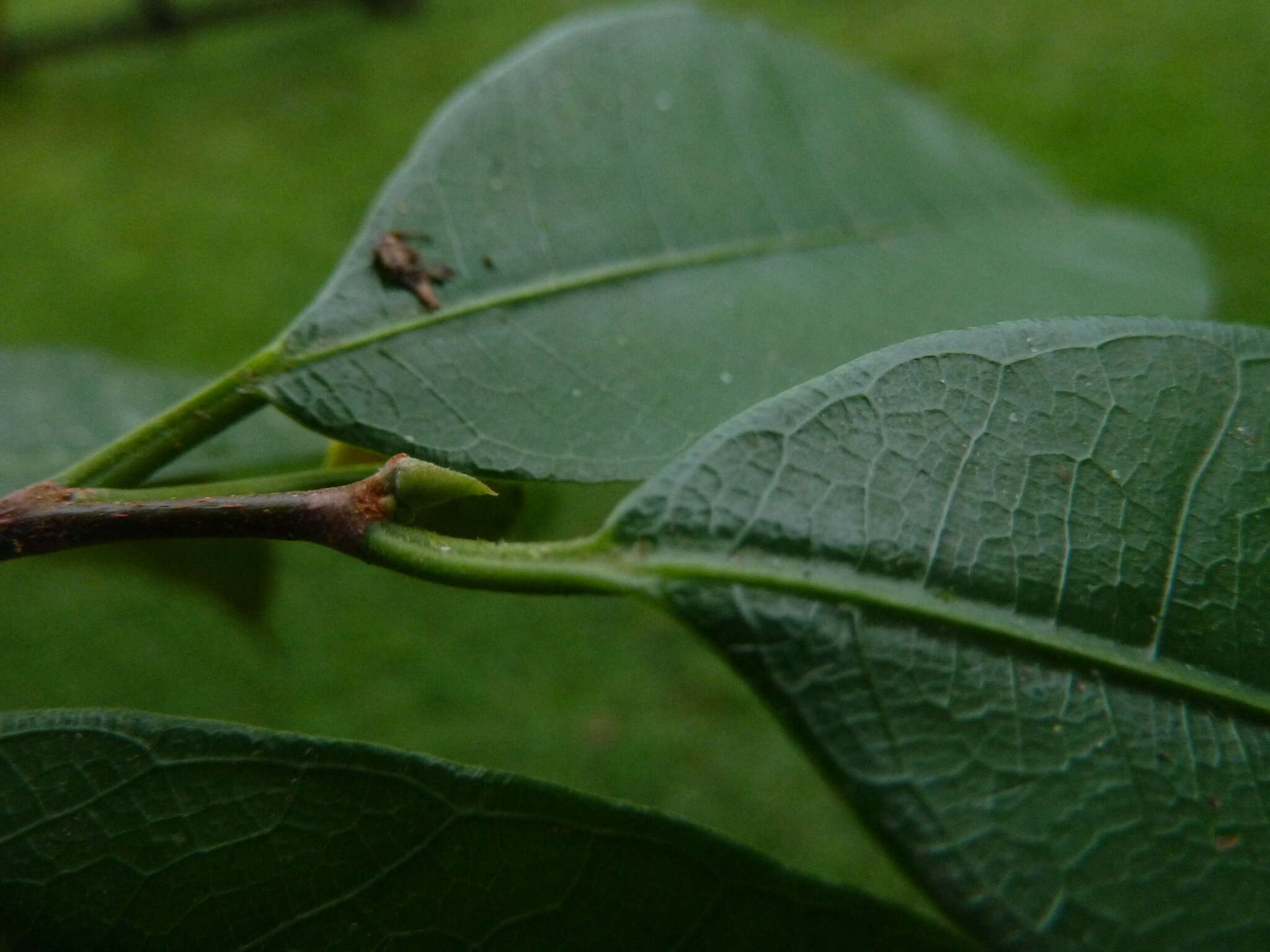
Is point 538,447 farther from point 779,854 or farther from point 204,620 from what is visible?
point 204,620

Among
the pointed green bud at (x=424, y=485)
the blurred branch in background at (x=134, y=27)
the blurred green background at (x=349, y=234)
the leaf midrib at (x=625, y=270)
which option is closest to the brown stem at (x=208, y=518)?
the pointed green bud at (x=424, y=485)

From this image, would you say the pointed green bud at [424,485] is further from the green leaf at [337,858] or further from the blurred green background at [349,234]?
the blurred green background at [349,234]

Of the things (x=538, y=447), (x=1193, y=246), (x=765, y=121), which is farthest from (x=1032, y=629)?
(x=1193, y=246)

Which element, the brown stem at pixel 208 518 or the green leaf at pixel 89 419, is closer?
the brown stem at pixel 208 518

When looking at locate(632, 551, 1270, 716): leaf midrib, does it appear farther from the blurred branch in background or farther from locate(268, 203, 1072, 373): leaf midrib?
the blurred branch in background

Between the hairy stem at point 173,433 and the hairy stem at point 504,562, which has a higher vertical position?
the hairy stem at point 504,562

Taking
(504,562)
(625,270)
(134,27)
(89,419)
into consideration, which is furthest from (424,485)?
(134,27)
